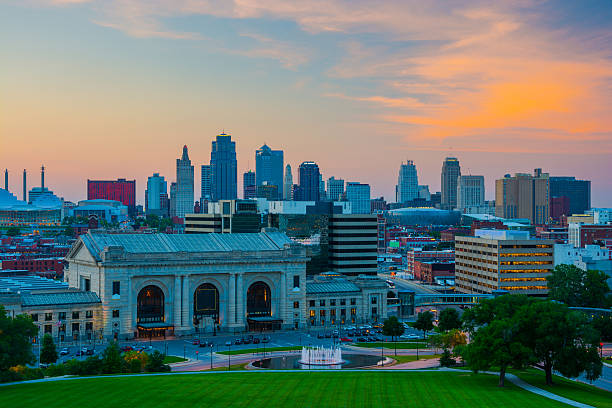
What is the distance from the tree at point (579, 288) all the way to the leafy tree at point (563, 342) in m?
92.5

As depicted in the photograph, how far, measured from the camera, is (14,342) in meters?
98.4

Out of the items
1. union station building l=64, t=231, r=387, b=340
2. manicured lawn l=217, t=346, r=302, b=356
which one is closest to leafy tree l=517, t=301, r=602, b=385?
manicured lawn l=217, t=346, r=302, b=356

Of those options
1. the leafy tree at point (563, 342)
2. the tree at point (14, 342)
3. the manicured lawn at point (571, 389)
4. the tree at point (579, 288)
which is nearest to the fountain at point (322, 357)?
the manicured lawn at point (571, 389)

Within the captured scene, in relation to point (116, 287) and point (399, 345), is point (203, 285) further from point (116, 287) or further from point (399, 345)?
point (399, 345)

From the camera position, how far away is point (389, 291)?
199125 mm

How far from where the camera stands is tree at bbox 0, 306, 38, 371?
9662 cm

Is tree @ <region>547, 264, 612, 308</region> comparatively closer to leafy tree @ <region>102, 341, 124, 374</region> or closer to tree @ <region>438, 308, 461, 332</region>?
tree @ <region>438, 308, 461, 332</region>

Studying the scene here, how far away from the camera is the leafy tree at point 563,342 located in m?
99.6

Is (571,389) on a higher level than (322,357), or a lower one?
higher

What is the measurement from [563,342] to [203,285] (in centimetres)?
8600

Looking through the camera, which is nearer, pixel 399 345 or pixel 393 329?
pixel 399 345

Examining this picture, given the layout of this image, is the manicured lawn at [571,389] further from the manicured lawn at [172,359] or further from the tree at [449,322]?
the manicured lawn at [172,359]

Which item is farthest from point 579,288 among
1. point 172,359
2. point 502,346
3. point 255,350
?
point 172,359

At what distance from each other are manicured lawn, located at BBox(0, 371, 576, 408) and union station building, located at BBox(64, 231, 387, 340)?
184ft
